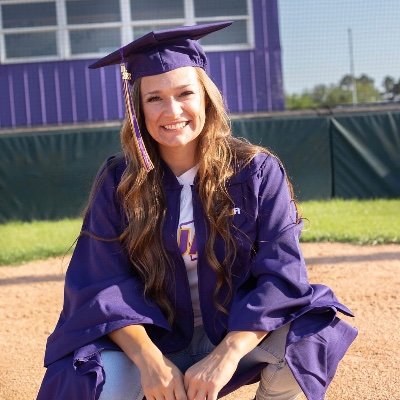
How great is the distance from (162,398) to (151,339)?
31 centimetres

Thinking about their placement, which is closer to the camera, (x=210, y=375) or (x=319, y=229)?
(x=210, y=375)

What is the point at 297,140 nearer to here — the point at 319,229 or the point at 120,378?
the point at 319,229

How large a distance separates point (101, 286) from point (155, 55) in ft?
2.71

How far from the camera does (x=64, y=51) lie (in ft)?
41.0

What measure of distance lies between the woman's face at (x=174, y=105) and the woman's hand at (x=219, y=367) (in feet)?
2.38

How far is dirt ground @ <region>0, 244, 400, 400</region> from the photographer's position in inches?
154

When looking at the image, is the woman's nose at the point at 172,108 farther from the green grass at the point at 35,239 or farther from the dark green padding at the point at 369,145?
the dark green padding at the point at 369,145

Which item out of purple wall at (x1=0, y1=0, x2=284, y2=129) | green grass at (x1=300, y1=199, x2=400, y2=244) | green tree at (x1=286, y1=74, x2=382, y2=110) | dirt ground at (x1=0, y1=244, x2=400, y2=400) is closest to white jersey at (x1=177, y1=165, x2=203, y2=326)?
dirt ground at (x1=0, y1=244, x2=400, y2=400)

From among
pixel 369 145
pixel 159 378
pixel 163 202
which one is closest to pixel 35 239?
pixel 369 145

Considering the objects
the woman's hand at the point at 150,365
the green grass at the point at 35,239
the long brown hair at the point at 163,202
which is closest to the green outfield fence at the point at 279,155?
the green grass at the point at 35,239

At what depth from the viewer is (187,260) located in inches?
113

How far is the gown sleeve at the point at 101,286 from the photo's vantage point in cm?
271

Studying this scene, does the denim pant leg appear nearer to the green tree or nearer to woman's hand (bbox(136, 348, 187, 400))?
woman's hand (bbox(136, 348, 187, 400))

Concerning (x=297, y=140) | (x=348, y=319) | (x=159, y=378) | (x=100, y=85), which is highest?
(x=100, y=85)
